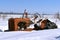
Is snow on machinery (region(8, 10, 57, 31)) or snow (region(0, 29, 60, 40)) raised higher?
snow on machinery (region(8, 10, 57, 31))

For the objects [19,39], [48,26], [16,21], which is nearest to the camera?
[19,39]

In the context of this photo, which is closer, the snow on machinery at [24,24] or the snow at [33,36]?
the snow at [33,36]

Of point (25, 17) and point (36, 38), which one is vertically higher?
point (25, 17)

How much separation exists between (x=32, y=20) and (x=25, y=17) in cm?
61

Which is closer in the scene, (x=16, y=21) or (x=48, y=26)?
(x=16, y=21)

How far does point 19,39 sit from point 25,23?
5834 millimetres

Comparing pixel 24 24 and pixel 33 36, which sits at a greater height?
pixel 24 24

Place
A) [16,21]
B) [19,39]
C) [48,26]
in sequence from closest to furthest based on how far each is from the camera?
[19,39], [16,21], [48,26]

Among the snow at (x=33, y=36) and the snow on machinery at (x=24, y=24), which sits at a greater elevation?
the snow on machinery at (x=24, y=24)

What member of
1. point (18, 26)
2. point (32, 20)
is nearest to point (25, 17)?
point (32, 20)

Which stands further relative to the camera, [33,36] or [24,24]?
[24,24]

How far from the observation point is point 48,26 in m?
14.7

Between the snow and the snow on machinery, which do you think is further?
the snow on machinery

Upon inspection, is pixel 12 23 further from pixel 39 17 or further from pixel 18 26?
pixel 39 17
